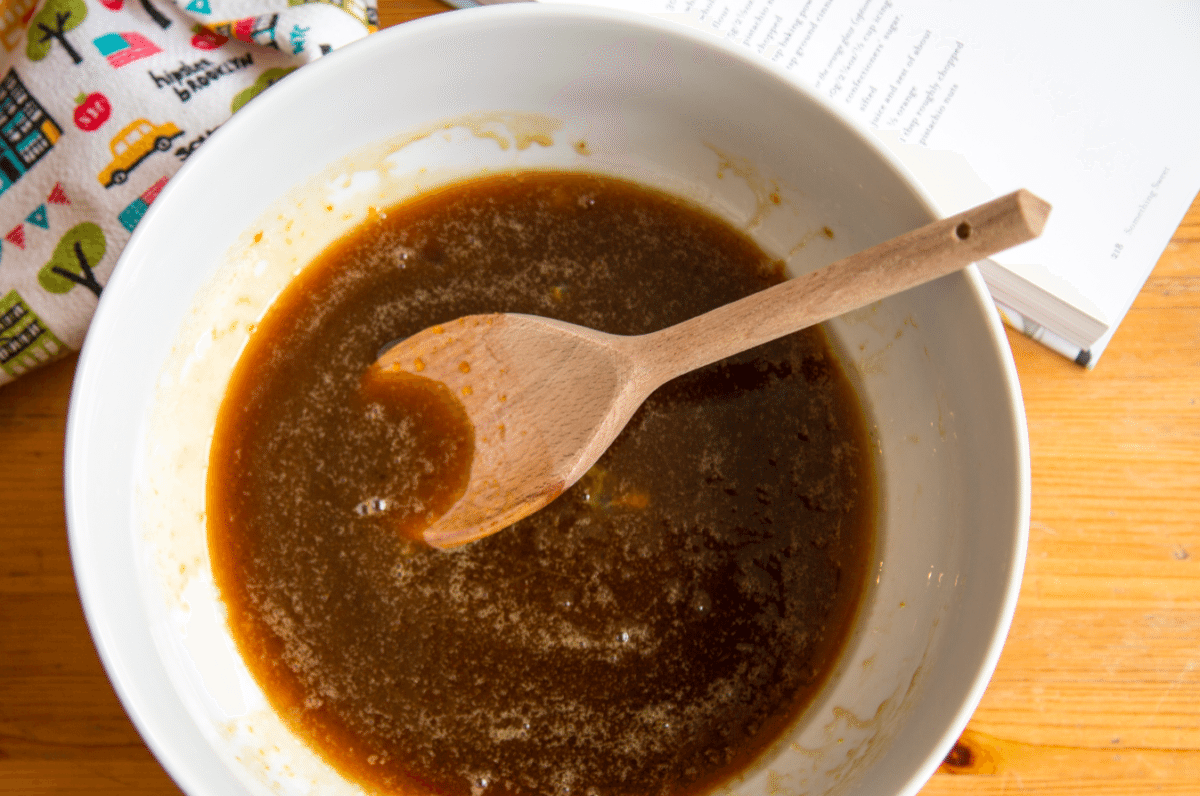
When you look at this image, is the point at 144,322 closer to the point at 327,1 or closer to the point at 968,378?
the point at 327,1

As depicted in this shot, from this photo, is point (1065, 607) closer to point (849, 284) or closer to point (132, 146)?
point (849, 284)

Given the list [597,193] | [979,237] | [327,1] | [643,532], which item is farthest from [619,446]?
[327,1]

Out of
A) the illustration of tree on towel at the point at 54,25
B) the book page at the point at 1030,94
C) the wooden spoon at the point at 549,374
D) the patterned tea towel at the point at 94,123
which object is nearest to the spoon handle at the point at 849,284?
the wooden spoon at the point at 549,374

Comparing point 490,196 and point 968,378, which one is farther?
point 490,196

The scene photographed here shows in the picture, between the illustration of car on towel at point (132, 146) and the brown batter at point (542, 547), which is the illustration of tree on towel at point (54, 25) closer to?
the illustration of car on towel at point (132, 146)

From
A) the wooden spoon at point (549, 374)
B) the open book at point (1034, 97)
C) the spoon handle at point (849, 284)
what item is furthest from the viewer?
the open book at point (1034, 97)

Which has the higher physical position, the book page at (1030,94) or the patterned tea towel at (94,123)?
the patterned tea towel at (94,123)
